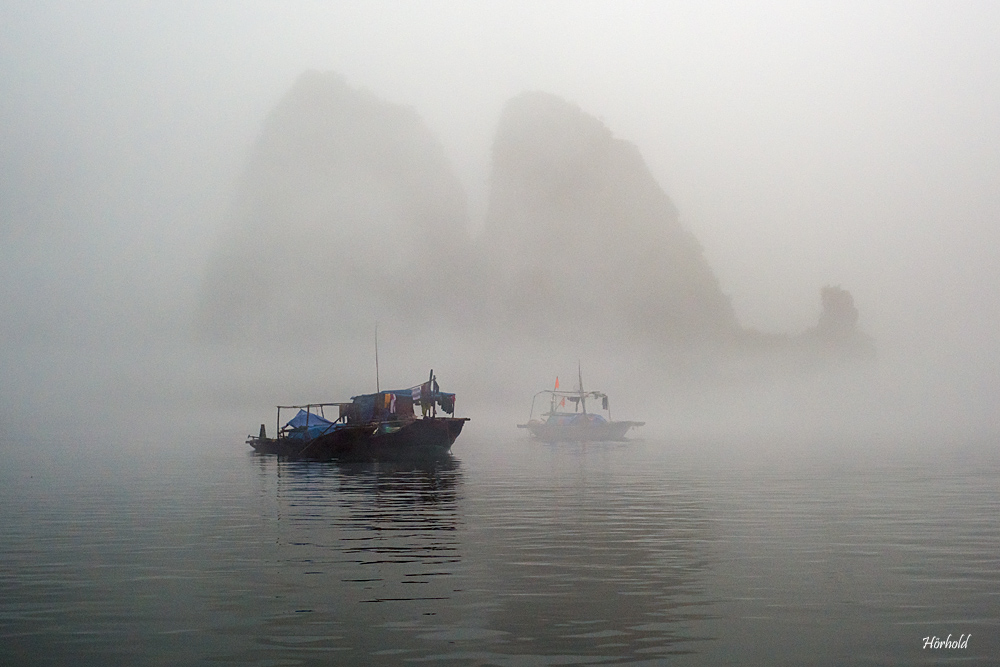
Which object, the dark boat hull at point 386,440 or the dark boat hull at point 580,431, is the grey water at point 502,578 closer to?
the dark boat hull at point 386,440

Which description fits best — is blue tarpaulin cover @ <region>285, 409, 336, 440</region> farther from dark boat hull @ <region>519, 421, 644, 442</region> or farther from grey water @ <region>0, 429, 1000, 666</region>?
dark boat hull @ <region>519, 421, 644, 442</region>

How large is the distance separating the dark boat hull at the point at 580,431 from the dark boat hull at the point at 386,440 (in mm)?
59448

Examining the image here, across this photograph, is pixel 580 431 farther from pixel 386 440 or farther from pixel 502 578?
pixel 502 578

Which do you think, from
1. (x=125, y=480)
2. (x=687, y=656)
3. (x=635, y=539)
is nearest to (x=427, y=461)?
(x=125, y=480)

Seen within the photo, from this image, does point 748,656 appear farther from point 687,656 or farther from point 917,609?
point 917,609

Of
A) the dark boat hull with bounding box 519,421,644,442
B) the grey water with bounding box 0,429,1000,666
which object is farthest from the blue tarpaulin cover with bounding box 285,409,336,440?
the dark boat hull with bounding box 519,421,644,442

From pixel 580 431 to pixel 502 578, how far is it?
428ft

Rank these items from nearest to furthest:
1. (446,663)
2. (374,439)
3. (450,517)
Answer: (446,663) → (450,517) → (374,439)

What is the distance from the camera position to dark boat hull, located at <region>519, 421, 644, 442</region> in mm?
153750

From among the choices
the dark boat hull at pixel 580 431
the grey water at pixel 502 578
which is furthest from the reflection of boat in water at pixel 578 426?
the grey water at pixel 502 578

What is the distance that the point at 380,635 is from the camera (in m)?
18.0

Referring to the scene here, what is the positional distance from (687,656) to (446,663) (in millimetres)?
4202

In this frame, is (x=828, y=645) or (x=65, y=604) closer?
(x=828, y=645)

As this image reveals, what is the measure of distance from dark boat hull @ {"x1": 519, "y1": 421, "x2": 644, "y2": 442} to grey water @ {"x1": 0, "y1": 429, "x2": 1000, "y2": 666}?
328ft
